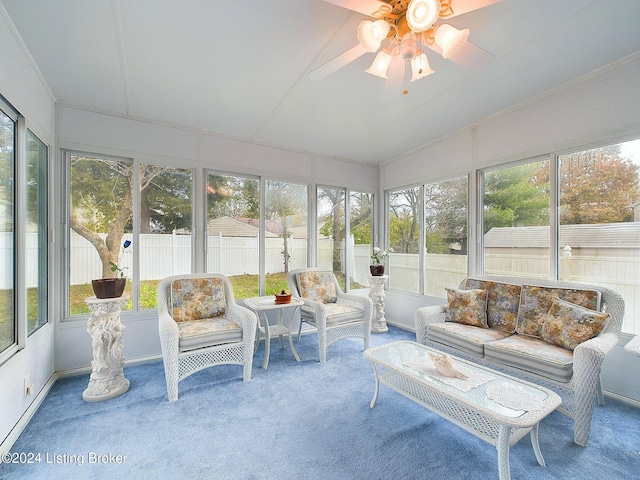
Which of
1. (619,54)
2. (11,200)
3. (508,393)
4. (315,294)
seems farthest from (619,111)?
(11,200)

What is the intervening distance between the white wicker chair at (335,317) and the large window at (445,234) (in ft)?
3.84

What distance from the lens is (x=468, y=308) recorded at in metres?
2.86

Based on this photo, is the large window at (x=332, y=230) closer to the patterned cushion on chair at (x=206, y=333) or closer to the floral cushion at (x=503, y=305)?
the patterned cushion on chair at (x=206, y=333)

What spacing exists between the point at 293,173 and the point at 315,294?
1719 millimetres

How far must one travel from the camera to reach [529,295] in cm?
265

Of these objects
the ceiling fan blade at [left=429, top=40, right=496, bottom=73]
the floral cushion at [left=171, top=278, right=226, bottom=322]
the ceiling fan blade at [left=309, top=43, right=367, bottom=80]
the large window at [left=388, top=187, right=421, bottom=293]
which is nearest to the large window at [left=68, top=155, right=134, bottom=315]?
the floral cushion at [left=171, top=278, right=226, bottom=322]

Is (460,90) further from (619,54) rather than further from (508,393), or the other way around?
(508,393)

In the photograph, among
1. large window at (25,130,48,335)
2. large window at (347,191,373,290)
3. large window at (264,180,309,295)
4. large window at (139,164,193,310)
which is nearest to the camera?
large window at (25,130,48,335)

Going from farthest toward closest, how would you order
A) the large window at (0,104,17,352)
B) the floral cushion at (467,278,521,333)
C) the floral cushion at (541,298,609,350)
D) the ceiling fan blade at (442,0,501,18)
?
the floral cushion at (467,278,521,333)
the floral cushion at (541,298,609,350)
the large window at (0,104,17,352)
the ceiling fan blade at (442,0,501,18)

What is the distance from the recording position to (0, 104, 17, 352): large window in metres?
1.93

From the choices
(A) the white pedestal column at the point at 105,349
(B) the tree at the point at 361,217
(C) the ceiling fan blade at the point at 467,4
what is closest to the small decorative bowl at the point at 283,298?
(A) the white pedestal column at the point at 105,349

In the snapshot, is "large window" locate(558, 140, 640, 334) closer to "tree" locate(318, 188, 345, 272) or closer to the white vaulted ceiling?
the white vaulted ceiling

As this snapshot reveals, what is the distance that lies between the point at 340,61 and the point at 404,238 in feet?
10.2

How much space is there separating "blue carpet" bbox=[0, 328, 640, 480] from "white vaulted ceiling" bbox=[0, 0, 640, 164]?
8.68 feet
